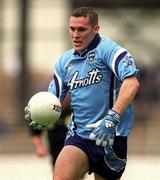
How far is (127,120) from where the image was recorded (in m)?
8.50

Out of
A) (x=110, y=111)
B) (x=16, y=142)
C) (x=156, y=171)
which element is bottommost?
(x=16, y=142)

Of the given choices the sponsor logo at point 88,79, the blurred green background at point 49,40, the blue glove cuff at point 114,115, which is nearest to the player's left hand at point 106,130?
the blue glove cuff at point 114,115

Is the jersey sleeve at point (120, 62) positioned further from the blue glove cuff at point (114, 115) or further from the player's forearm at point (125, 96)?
the blue glove cuff at point (114, 115)

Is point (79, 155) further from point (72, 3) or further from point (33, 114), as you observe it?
point (72, 3)

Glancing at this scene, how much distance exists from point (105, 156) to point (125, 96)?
0.73m

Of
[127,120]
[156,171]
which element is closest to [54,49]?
[156,171]

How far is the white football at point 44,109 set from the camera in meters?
8.35

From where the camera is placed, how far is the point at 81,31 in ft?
27.3

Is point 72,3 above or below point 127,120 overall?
below

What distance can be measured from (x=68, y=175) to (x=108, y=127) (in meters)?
0.55

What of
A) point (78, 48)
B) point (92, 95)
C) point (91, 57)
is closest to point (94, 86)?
point (92, 95)

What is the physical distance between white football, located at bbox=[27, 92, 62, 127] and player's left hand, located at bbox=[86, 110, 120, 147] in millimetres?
505

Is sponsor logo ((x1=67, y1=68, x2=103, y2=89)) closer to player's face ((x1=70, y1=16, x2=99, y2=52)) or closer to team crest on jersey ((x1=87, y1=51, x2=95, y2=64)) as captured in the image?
team crest on jersey ((x1=87, y1=51, x2=95, y2=64))

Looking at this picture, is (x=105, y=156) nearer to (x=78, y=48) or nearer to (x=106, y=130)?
(x=106, y=130)
